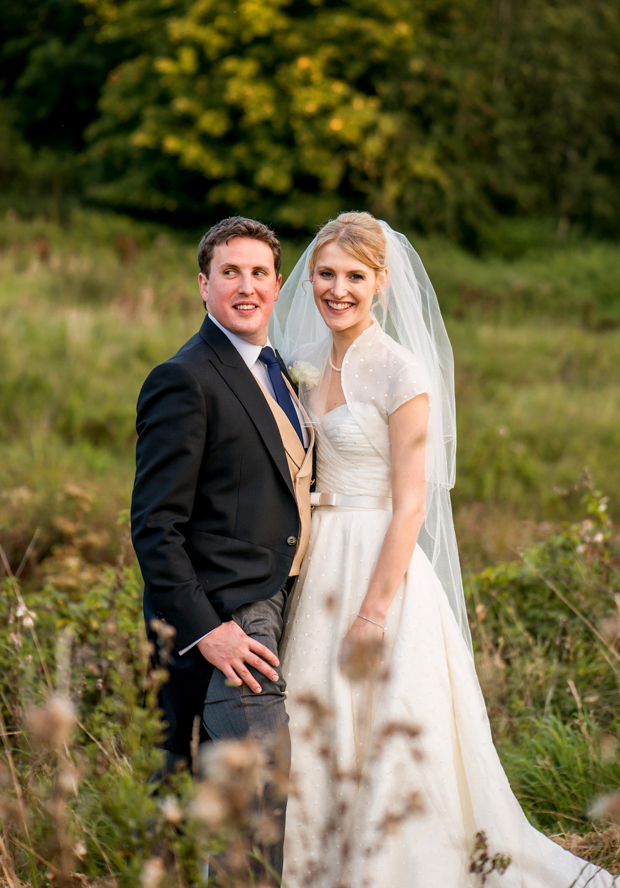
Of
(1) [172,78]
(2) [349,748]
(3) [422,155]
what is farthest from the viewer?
(3) [422,155]

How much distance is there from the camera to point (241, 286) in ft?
8.95

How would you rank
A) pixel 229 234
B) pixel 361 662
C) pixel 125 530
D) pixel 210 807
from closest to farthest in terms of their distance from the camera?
pixel 210 807
pixel 361 662
pixel 229 234
pixel 125 530

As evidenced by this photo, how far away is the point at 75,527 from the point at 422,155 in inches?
678

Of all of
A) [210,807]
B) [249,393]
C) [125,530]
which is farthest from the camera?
[125,530]

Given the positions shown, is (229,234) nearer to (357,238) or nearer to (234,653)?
(357,238)

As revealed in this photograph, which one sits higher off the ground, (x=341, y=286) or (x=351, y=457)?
(x=341, y=286)

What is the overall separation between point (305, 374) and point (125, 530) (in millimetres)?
1825

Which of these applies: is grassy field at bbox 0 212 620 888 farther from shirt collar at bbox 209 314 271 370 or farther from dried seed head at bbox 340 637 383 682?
shirt collar at bbox 209 314 271 370

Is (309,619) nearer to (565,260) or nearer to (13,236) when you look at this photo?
(13,236)

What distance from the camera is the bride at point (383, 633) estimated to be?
2.51 metres

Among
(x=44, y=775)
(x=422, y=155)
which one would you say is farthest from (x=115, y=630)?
(x=422, y=155)

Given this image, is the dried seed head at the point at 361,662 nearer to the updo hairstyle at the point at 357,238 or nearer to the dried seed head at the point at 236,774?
the dried seed head at the point at 236,774

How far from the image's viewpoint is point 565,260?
20.7 m

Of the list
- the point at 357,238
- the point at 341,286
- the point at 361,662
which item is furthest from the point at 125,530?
the point at 361,662
